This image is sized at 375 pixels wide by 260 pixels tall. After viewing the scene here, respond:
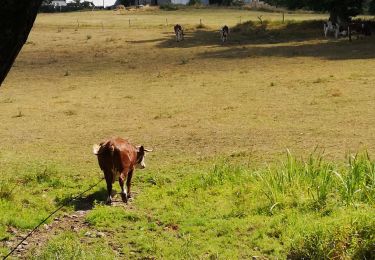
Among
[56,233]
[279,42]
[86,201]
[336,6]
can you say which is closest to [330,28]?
[336,6]

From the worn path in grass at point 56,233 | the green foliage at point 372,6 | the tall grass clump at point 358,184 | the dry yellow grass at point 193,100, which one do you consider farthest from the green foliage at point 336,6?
the worn path in grass at point 56,233

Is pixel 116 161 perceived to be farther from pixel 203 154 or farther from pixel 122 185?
pixel 203 154

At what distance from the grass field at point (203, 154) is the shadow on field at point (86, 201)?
1.4 inches

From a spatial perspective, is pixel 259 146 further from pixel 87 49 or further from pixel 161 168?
pixel 87 49

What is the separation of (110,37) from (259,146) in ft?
87.6

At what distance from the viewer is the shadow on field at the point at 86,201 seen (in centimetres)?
689

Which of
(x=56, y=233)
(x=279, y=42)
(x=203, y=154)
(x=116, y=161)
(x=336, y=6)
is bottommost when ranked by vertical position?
(x=56, y=233)

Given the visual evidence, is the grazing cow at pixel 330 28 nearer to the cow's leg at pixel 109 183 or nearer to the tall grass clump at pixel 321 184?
the tall grass clump at pixel 321 184

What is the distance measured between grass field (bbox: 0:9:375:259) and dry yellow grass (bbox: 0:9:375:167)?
0.05 m

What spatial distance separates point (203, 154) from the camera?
937 centimetres

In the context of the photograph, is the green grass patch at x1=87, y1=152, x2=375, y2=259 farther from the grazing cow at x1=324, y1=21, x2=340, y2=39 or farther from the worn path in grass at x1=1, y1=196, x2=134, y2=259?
the grazing cow at x1=324, y1=21, x2=340, y2=39

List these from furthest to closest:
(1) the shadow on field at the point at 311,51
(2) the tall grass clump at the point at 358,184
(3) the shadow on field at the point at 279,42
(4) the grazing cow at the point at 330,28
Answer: (4) the grazing cow at the point at 330,28 < (3) the shadow on field at the point at 279,42 < (1) the shadow on field at the point at 311,51 < (2) the tall grass clump at the point at 358,184

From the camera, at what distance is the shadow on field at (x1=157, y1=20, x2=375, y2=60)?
2530 cm

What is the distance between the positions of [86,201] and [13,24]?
5021 mm
